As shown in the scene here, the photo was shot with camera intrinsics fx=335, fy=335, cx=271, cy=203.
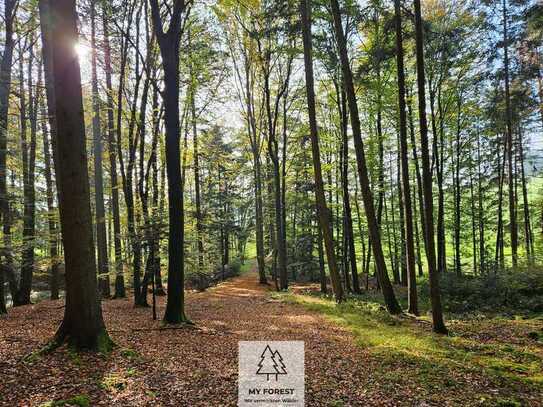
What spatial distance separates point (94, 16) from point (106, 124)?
4932 mm

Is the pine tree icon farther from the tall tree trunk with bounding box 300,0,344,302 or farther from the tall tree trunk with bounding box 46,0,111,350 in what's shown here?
the tall tree trunk with bounding box 300,0,344,302

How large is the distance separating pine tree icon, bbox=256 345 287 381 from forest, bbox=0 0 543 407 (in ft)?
0.10

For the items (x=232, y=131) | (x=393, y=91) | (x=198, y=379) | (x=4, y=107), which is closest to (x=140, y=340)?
(x=198, y=379)

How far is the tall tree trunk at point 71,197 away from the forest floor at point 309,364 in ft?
1.49

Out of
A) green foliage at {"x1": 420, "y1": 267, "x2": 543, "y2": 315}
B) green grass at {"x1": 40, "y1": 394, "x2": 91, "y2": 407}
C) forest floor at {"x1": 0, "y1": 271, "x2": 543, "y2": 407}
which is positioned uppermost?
green grass at {"x1": 40, "y1": 394, "x2": 91, "y2": 407}

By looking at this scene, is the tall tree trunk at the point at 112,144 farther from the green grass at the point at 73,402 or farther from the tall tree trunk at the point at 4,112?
the green grass at the point at 73,402

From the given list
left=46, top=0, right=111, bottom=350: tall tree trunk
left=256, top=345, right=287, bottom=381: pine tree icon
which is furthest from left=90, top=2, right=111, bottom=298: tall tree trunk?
left=256, top=345, right=287, bottom=381: pine tree icon

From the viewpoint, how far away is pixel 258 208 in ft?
73.8

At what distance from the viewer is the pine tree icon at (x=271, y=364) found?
4.78 meters

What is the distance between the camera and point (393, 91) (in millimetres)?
14336

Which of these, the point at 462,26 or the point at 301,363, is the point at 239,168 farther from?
the point at 301,363

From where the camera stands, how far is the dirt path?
13.2ft

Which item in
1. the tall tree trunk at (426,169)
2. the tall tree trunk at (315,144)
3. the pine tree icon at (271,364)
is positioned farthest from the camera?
the tall tree trunk at (315,144)

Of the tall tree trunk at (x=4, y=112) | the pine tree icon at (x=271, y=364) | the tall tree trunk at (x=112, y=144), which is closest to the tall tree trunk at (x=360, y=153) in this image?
the pine tree icon at (x=271, y=364)
